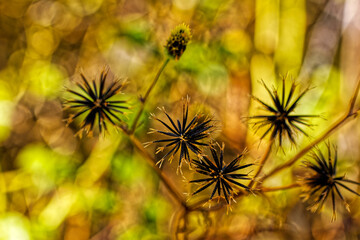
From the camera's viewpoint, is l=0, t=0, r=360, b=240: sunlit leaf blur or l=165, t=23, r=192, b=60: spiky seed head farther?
l=0, t=0, r=360, b=240: sunlit leaf blur

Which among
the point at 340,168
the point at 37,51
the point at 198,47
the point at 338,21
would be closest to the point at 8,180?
the point at 37,51

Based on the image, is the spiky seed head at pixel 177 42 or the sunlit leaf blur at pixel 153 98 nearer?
the spiky seed head at pixel 177 42

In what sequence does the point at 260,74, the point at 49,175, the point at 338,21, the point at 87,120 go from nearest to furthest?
the point at 87,120
the point at 49,175
the point at 260,74
the point at 338,21

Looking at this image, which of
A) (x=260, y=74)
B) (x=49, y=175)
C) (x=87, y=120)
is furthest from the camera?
(x=260, y=74)

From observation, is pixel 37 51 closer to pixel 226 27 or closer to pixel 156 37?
pixel 156 37

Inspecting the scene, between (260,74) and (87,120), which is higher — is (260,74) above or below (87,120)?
above
